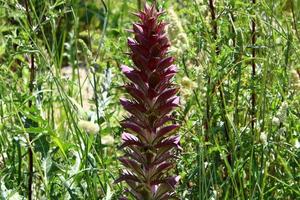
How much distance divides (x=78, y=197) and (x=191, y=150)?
61 cm

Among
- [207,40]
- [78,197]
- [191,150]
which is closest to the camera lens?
[78,197]

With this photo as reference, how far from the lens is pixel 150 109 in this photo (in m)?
2.21

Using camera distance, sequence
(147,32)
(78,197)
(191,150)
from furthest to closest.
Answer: (191,150) → (78,197) → (147,32)

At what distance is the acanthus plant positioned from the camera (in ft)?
7.05

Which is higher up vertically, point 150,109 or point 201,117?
point 150,109

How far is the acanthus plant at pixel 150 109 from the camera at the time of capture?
2148 millimetres

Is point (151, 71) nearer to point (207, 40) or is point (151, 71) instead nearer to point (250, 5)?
point (207, 40)

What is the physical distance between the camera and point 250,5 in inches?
121

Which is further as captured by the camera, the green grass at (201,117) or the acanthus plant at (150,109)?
the green grass at (201,117)

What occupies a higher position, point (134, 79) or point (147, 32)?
point (147, 32)

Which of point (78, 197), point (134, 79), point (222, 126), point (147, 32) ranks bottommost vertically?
point (78, 197)

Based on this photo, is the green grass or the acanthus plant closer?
the acanthus plant

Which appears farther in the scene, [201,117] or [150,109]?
[201,117]

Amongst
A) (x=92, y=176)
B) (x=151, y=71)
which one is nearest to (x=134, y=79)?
(x=151, y=71)
